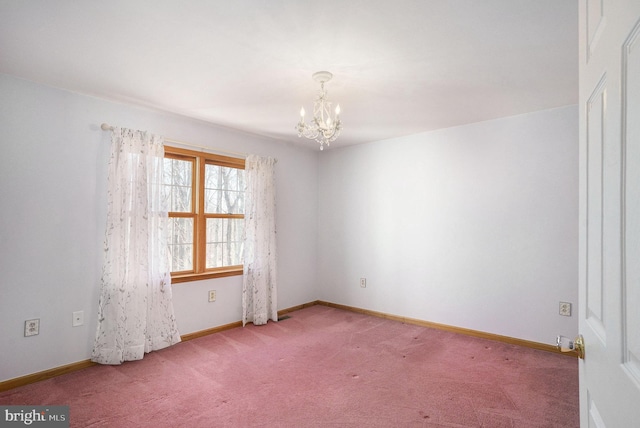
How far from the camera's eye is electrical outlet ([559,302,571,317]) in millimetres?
3266

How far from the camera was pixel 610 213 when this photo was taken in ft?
2.36

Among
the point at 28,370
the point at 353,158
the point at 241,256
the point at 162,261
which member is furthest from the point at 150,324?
the point at 353,158

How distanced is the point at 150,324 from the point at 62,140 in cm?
186

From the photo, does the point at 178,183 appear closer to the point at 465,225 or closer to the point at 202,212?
the point at 202,212

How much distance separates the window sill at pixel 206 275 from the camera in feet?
12.0

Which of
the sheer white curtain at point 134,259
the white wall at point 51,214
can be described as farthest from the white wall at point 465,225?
the white wall at point 51,214

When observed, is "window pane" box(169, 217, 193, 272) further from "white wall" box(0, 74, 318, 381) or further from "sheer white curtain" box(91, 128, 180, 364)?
"white wall" box(0, 74, 318, 381)

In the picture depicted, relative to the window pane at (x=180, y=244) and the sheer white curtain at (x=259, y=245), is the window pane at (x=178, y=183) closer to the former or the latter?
the window pane at (x=180, y=244)

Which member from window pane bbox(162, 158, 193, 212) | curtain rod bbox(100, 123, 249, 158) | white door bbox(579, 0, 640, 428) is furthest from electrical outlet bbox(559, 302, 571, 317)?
window pane bbox(162, 158, 193, 212)

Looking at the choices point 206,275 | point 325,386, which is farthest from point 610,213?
point 206,275

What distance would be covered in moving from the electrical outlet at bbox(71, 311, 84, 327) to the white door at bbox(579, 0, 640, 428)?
352 cm

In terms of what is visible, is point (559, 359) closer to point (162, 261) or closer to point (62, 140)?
Result: point (162, 261)

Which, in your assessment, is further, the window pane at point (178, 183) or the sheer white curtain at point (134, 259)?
the window pane at point (178, 183)

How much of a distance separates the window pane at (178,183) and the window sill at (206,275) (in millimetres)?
733
